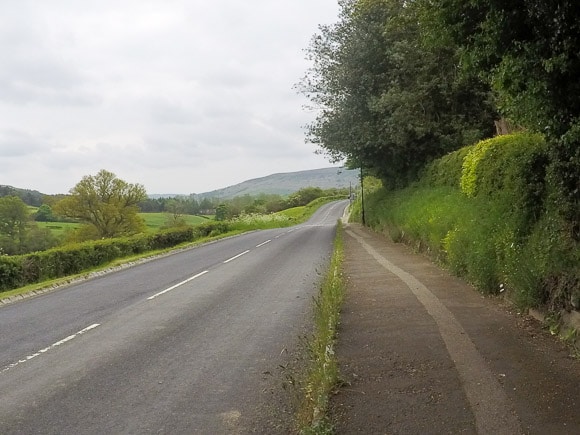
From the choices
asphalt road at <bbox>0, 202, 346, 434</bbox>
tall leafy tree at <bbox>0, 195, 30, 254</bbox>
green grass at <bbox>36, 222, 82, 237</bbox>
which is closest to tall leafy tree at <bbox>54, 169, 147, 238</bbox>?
green grass at <bbox>36, 222, 82, 237</bbox>

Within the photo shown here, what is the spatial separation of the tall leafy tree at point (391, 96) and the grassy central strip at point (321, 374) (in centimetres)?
1509

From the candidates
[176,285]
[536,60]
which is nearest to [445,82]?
[176,285]

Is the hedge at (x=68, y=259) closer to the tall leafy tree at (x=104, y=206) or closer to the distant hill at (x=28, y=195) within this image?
the tall leafy tree at (x=104, y=206)

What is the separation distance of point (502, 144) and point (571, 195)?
5026 mm

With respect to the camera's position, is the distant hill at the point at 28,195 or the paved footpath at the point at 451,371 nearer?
the paved footpath at the point at 451,371

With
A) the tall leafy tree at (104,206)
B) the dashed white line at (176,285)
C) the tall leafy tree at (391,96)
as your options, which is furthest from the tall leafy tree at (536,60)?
the tall leafy tree at (104,206)

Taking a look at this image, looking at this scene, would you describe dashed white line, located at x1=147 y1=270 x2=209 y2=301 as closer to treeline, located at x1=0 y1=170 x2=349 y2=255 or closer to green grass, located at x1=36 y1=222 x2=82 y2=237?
treeline, located at x1=0 y1=170 x2=349 y2=255

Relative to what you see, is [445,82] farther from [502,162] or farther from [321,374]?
[321,374]

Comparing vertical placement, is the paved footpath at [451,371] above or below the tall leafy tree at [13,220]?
below

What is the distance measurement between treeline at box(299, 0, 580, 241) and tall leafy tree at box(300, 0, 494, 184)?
0.05 m

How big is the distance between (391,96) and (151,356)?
59.3 ft

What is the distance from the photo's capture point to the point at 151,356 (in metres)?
7.53

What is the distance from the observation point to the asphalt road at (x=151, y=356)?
532 cm

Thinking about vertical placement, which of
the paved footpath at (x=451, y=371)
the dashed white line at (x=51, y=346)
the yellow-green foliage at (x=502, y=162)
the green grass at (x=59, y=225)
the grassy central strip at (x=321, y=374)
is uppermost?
the yellow-green foliage at (x=502, y=162)
